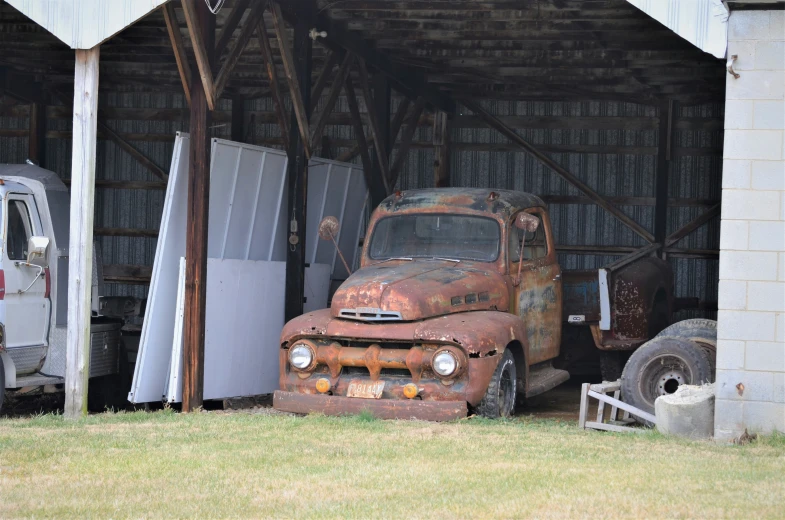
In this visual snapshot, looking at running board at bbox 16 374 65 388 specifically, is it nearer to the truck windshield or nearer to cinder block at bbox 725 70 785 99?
the truck windshield

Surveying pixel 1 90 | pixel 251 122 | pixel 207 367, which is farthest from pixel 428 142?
pixel 207 367

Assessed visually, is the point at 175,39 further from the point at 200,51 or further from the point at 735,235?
the point at 735,235

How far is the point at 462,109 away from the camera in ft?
61.3

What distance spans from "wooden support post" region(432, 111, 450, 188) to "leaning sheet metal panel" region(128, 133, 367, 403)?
12.7 ft

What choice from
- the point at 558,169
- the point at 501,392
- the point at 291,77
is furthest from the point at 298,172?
the point at 558,169

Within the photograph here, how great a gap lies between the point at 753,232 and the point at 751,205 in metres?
0.21

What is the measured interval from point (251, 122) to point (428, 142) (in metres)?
2.99

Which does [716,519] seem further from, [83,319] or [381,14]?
[381,14]

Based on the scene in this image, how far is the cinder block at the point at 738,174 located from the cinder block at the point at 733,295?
77 centimetres

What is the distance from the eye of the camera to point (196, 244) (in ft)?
36.9

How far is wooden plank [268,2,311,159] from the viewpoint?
1238 cm

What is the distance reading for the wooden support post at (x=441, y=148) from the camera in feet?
60.1

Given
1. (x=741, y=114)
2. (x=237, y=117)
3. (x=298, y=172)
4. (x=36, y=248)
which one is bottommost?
(x=36, y=248)

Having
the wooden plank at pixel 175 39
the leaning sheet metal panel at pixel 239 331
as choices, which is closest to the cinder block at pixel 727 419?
the leaning sheet metal panel at pixel 239 331
